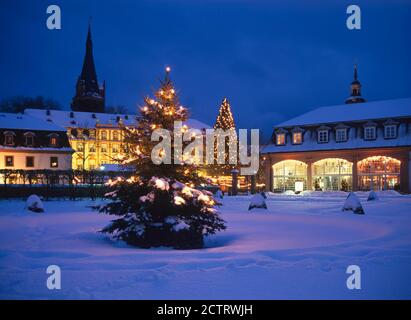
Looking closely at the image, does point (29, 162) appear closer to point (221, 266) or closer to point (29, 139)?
point (29, 139)

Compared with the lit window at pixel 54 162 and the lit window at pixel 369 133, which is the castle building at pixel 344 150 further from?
the lit window at pixel 54 162

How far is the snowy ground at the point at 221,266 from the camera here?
8023mm

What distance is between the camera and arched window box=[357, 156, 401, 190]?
48062mm

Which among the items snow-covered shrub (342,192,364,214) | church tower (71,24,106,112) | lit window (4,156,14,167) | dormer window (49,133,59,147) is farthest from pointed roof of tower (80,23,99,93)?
snow-covered shrub (342,192,364,214)

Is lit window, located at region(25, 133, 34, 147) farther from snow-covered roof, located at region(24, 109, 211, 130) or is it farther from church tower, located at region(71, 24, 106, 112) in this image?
church tower, located at region(71, 24, 106, 112)

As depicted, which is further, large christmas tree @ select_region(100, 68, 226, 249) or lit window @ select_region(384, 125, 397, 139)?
lit window @ select_region(384, 125, 397, 139)

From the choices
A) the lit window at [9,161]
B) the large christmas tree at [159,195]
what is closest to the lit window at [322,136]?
the lit window at [9,161]

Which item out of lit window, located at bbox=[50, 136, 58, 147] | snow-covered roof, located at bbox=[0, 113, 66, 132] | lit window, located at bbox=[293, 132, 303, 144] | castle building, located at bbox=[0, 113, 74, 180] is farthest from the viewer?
lit window, located at bbox=[50, 136, 58, 147]

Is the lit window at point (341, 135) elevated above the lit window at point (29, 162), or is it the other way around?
the lit window at point (341, 135)


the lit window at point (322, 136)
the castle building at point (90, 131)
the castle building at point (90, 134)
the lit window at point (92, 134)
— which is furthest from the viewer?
the lit window at point (92, 134)

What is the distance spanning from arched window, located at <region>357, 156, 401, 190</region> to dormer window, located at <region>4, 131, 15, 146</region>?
42.6 meters

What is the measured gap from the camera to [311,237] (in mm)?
15125

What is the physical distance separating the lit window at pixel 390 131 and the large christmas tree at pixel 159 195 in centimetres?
3910

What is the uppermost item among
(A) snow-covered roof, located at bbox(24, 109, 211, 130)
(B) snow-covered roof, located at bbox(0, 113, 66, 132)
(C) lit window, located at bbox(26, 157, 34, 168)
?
(A) snow-covered roof, located at bbox(24, 109, 211, 130)
